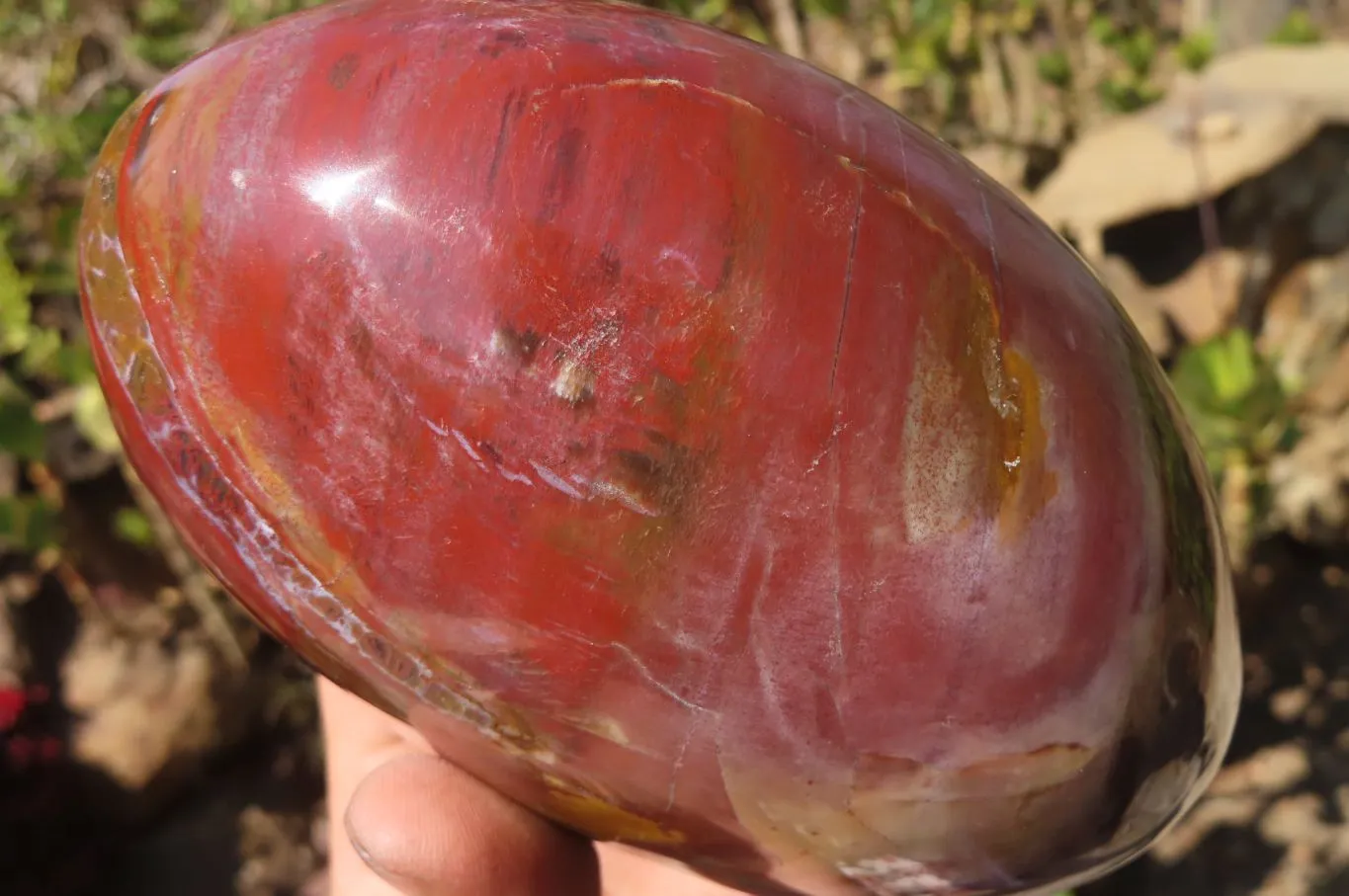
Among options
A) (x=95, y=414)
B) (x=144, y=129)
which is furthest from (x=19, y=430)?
(x=144, y=129)

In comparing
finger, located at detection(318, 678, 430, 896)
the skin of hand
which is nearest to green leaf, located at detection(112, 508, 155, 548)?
finger, located at detection(318, 678, 430, 896)

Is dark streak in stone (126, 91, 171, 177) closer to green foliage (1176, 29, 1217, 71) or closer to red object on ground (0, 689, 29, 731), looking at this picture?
red object on ground (0, 689, 29, 731)

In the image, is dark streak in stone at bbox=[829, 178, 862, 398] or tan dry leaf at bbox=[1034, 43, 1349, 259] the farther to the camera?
tan dry leaf at bbox=[1034, 43, 1349, 259]

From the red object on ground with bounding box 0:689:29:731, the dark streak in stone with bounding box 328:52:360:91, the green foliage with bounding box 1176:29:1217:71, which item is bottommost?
the red object on ground with bounding box 0:689:29:731

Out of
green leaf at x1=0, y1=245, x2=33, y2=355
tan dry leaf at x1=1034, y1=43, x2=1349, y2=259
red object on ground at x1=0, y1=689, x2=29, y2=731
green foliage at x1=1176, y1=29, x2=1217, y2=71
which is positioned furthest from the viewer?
green foliage at x1=1176, y1=29, x2=1217, y2=71

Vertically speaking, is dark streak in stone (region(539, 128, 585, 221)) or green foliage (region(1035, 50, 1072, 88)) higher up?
dark streak in stone (region(539, 128, 585, 221))

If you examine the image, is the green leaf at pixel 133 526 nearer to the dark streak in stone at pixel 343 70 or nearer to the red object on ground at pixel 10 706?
the red object on ground at pixel 10 706

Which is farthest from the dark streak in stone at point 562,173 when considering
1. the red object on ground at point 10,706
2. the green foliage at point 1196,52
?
the green foliage at point 1196,52
